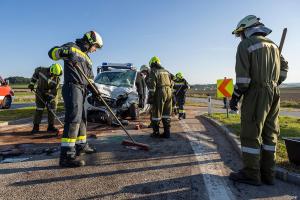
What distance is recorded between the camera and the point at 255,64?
4180 mm

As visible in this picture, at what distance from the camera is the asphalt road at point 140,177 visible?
3.72m

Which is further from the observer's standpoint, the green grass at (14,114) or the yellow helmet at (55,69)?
the green grass at (14,114)

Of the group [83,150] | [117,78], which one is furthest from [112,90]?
[83,150]

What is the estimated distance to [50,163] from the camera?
5.11 m

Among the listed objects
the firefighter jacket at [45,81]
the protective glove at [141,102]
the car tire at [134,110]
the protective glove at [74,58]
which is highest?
the protective glove at [74,58]

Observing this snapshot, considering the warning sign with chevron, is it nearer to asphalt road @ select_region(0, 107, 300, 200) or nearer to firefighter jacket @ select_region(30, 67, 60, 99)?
asphalt road @ select_region(0, 107, 300, 200)

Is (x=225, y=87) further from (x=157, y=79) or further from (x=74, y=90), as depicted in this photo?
(x=74, y=90)

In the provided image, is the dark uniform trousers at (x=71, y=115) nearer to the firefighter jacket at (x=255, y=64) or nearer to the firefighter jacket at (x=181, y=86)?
the firefighter jacket at (x=255, y=64)

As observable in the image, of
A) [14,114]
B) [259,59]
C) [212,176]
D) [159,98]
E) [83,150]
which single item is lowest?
[212,176]

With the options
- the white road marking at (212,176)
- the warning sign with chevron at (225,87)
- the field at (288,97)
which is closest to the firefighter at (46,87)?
the white road marking at (212,176)

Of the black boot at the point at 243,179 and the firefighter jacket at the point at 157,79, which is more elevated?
the firefighter jacket at the point at 157,79

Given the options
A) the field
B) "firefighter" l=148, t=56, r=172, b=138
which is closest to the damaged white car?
"firefighter" l=148, t=56, r=172, b=138

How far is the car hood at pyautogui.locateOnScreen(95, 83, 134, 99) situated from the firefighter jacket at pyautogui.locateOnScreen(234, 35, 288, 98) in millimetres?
6125

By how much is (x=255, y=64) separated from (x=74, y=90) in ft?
9.77
